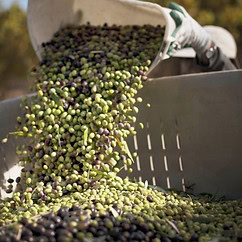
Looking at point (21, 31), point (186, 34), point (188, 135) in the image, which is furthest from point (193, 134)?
point (21, 31)

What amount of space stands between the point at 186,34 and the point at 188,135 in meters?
0.53

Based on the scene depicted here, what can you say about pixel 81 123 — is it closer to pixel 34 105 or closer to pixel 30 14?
pixel 34 105

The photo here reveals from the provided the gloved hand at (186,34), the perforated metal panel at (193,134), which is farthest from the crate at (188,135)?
the gloved hand at (186,34)

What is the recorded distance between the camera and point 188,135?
2355 millimetres

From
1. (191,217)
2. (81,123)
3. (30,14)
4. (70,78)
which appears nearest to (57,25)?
(30,14)

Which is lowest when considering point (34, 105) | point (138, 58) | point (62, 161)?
point (62, 161)

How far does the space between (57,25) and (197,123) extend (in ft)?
3.55

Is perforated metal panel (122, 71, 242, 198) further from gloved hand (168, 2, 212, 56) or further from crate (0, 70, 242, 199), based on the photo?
gloved hand (168, 2, 212, 56)

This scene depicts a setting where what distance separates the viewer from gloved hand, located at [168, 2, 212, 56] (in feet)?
7.39

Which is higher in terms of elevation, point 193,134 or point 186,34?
point 186,34

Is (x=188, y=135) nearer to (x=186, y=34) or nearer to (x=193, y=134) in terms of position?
(x=193, y=134)

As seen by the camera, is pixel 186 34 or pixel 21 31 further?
pixel 21 31

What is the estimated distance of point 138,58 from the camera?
2.30 metres

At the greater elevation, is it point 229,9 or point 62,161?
point 229,9
